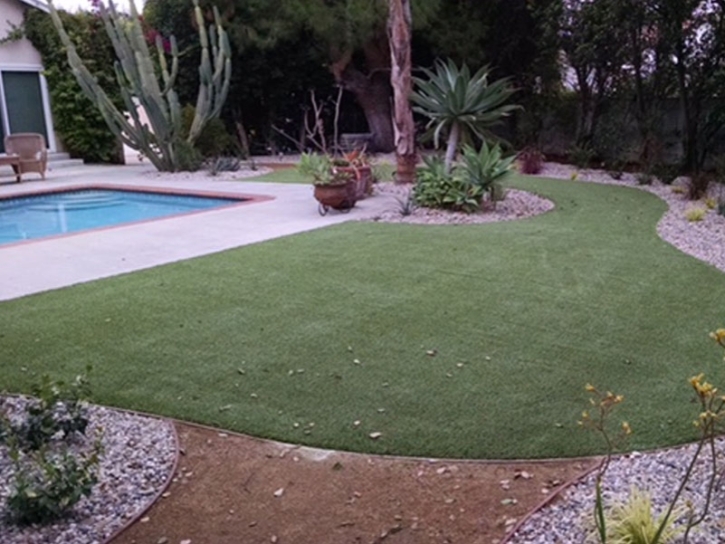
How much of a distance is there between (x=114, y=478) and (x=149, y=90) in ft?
35.5

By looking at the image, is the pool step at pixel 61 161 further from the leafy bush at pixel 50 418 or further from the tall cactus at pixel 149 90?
the leafy bush at pixel 50 418

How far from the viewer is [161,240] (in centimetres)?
746

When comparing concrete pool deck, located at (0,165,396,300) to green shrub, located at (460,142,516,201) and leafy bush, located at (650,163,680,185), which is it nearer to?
green shrub, located at (460,142,516,201)

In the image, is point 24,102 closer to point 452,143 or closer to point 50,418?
point 452,143

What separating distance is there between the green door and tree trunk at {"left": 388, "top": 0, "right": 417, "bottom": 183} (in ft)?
31.0

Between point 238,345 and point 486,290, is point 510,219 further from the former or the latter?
point 238,345

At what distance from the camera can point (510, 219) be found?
8070 millimetres

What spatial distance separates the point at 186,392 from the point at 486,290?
8.16 feet

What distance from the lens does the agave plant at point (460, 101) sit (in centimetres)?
854

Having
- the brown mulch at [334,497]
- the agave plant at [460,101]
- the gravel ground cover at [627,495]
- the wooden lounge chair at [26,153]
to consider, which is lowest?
the brown mulch at [334,497]

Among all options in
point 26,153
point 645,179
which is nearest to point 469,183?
point 645,179

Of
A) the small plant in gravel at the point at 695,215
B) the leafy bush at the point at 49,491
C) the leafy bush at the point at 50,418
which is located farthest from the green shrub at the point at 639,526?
the small plant in gravel at the point at 695,215

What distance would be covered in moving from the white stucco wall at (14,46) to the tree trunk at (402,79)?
945 centimetres

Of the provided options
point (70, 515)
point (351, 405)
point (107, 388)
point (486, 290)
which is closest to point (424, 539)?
point (351, 405)
